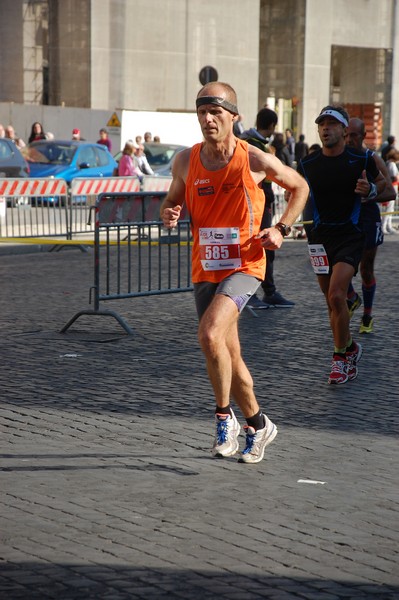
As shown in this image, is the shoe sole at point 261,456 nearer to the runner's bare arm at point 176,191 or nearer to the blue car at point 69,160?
the runner's bare arm at point 176,191

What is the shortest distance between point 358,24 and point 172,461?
45905 mm

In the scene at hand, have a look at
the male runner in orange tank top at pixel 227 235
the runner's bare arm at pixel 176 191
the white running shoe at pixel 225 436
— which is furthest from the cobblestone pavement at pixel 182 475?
the runner's bare arm at pixel 176 191

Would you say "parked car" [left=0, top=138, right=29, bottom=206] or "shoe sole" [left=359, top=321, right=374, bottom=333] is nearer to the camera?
"shoe sole" [left=359, top=321, right=374, bottom=333]

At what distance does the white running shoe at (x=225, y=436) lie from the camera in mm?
6434

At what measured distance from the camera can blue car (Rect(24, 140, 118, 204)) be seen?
28141 mm

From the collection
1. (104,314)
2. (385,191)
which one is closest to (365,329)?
(385,191)

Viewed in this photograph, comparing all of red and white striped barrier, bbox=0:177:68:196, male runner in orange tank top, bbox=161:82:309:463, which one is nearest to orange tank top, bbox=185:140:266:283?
male runner in orange tank top, bbox=161:82:309:463

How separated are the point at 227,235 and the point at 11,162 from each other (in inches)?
818

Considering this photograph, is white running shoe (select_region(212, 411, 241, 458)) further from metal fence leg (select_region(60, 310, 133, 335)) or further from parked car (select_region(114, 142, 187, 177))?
parked car (select_region(114, 142, 187, 177))

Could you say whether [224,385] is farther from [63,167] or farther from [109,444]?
[63,167]

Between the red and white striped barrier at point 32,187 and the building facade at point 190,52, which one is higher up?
the building facade at point 190,52

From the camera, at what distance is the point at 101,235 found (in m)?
12.0

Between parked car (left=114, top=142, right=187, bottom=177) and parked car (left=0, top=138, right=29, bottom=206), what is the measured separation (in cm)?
362

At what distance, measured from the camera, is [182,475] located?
6.11 m
